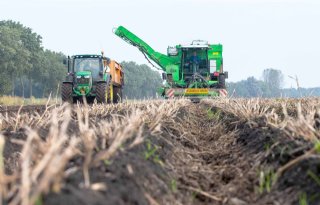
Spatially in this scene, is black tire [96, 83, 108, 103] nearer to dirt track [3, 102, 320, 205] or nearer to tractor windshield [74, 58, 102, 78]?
tractor windshield [74, 58, 102, 78]

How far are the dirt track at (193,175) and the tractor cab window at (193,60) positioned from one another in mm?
15161

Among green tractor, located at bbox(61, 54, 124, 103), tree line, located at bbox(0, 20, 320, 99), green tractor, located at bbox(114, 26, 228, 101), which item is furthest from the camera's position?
tree line, located at bbox(0, 20, 320, 99)

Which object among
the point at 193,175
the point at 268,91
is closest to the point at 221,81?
the point at 193,175

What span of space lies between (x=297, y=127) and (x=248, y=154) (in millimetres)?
900

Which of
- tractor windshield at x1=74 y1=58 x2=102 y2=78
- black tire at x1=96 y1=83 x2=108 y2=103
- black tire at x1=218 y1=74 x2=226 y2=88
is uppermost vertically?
tractor windshield at x1=74 y1=58 x2=102 y2=78

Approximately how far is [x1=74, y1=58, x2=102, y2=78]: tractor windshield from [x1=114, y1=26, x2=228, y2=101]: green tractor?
131 inches

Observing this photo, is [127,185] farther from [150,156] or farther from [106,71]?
[106,71]

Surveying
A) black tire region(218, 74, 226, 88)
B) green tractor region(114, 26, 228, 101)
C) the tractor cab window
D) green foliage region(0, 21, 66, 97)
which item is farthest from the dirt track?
green foliage region(0, 21, 66, 97)

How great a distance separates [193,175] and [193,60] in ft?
54.4

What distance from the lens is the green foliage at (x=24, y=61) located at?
3972 centimetres

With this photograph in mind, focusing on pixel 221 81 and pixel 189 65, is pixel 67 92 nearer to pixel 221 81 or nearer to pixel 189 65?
pixel 189 65

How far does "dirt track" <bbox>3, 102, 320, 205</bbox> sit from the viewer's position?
2.26 metres

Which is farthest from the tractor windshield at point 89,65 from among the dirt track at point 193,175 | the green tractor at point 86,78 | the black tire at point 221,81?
the dirt track at point 193,175

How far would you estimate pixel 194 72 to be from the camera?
777 inches
